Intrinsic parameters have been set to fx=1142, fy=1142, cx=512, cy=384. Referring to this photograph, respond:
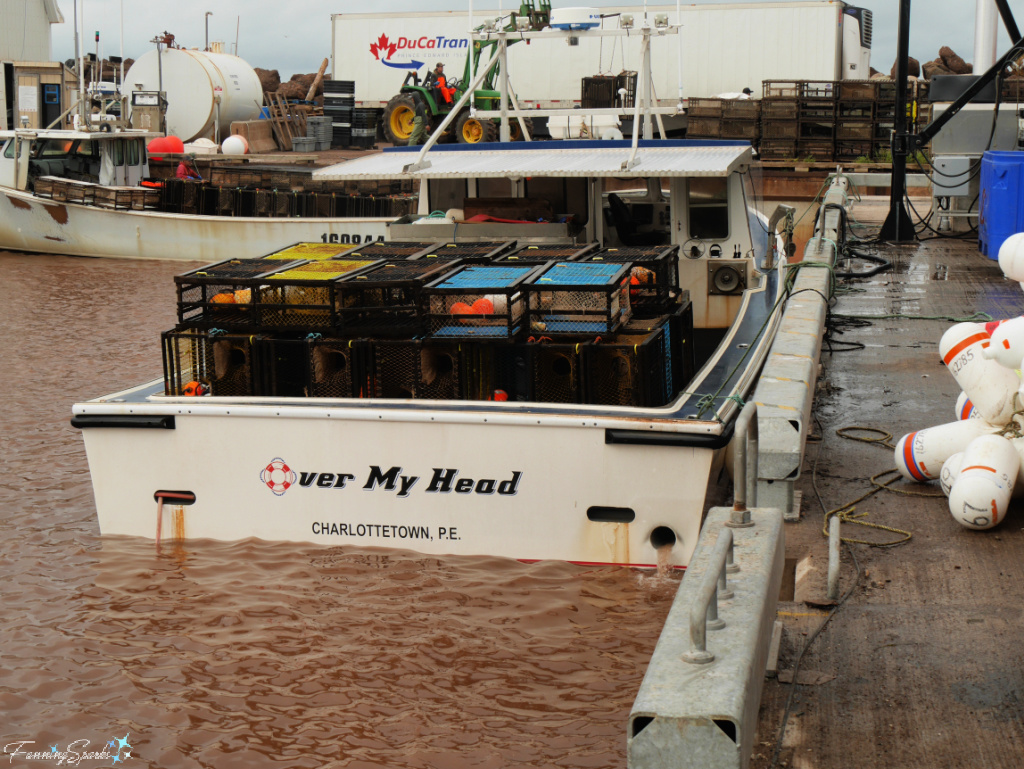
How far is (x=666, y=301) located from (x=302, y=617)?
311cm

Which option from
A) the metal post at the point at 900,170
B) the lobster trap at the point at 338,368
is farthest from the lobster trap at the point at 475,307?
the metal post at the point at 900,170

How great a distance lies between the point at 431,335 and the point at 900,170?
1163 cm

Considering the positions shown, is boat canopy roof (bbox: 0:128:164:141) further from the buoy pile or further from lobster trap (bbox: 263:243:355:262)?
the buoy pile

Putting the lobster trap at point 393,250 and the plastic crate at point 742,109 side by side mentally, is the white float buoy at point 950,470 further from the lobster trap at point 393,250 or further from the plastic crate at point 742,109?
the plastic crate at point 742,109

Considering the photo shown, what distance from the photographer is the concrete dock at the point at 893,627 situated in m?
3.91

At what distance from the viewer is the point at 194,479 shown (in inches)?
266

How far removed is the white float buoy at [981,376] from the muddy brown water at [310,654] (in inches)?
73.8

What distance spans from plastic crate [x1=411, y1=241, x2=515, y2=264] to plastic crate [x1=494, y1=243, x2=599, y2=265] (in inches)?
2.3

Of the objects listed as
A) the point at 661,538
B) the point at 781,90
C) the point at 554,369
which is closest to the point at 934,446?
the point at 661,538

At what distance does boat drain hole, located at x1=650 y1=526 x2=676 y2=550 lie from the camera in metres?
6.32

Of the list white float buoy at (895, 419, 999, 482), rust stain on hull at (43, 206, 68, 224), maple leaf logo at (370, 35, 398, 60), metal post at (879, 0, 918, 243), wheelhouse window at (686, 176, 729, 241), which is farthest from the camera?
maple leaf logo at (370, 35, 398, 60)

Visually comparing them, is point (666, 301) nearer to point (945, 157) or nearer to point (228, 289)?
point (228, 289)

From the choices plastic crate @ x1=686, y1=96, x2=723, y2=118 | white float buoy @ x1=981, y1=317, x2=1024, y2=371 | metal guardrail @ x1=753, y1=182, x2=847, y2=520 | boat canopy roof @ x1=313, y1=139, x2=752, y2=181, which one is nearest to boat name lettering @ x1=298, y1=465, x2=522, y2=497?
metal guardrail @ x1=753, y1=182, x2=847, y2=520

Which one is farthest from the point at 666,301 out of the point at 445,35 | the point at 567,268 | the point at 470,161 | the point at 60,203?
the point at 445,35
